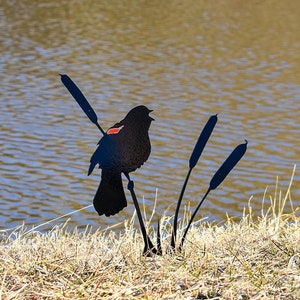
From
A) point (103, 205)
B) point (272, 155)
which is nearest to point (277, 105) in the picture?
point (272, 155)

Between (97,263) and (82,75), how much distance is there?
Result: 5.81 metres

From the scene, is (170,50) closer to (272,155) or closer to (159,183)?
(272,155)

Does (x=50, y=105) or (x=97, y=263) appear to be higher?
(x=97, y=263)

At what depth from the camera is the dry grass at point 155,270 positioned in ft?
7.90

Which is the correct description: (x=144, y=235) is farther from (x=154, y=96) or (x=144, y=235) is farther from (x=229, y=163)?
(x=154, y=96)

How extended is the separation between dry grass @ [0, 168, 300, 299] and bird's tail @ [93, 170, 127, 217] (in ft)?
0.38

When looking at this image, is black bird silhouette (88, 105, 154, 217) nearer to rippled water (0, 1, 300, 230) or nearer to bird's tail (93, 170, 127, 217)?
bird's tail (93, 170, 127, 217)

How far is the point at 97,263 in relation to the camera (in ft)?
8.72

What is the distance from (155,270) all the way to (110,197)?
11.8 inches

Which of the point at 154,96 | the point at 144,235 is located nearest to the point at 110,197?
the point at 144,235

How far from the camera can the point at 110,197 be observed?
2.75m

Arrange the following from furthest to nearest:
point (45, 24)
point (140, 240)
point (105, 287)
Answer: point (45, 24) → point (140, 240) → point (105, 287)

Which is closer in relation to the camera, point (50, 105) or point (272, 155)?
point (272, 155)

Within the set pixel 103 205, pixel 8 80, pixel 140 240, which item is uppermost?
pixel 103 205
